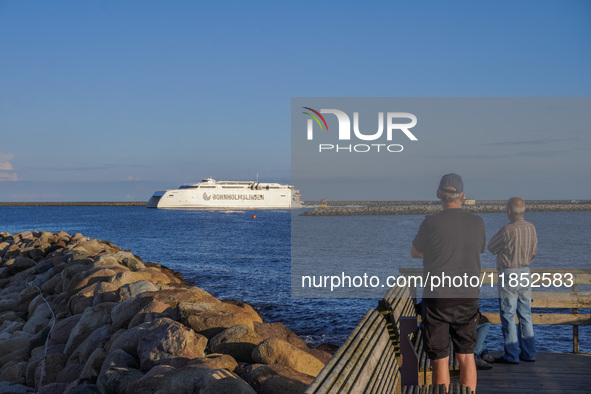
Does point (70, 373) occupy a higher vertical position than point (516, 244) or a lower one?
lower

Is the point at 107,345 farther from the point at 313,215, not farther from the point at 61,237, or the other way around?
the point at 313,215

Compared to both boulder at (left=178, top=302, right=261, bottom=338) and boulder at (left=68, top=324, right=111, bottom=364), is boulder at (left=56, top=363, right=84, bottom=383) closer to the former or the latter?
boulder at (left=68, top=324, right=111, bottom=364)

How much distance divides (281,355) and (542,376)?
8.33ft

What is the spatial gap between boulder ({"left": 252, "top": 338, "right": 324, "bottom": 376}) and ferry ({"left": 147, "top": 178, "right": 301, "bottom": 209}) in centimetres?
9753

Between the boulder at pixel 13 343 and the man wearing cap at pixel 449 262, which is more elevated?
the man wearing cap at pixel 449 262

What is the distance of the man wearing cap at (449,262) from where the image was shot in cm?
350

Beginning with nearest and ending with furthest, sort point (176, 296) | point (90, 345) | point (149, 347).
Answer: point (149, 347), point (90, 345), point (176, 296)

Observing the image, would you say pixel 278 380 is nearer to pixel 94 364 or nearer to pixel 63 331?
pixel 94 364

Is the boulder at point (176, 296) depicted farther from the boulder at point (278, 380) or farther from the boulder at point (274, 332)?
the boulder at point (278, 380)

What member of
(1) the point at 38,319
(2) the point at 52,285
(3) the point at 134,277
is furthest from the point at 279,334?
(2) the point at 52,285

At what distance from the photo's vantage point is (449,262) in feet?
11.6

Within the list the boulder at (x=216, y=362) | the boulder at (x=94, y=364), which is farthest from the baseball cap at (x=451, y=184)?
the boulder at (x=94, y=364)

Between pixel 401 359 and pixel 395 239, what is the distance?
35.0 meters

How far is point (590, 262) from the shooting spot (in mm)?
27109
